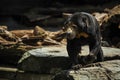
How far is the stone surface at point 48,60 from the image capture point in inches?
297

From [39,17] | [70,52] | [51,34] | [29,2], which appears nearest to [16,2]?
[29,2]

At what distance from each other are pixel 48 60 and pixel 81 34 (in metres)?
1.59

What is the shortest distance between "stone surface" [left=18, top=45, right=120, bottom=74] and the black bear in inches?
39.8

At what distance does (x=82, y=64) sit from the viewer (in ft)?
21.4

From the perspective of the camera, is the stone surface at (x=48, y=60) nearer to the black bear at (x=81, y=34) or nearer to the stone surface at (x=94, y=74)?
the black bear at (x=81, y=34)

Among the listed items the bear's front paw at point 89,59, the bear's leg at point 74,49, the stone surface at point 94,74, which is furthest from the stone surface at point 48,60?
the stone surface at point 94,74

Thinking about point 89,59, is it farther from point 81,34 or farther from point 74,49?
point 81,34

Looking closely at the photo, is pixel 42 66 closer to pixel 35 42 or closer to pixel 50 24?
pixel 35 42

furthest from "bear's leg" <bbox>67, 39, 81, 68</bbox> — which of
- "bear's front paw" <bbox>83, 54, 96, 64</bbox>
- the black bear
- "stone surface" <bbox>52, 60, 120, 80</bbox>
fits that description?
"stone surface" <bbox>52, 60, 120, 80</bbox>

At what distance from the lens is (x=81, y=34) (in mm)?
6172

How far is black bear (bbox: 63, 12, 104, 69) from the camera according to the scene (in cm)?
607

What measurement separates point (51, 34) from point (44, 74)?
1889mm

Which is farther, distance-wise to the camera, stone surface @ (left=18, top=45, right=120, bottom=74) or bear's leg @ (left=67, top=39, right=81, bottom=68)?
stone surface @ (left=18, top=45, right=120, bottom=74)

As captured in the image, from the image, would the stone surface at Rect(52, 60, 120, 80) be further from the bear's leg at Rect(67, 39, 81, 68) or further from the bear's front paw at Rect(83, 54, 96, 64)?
the bear's leg at Rect(67, 39, 81, 68)
